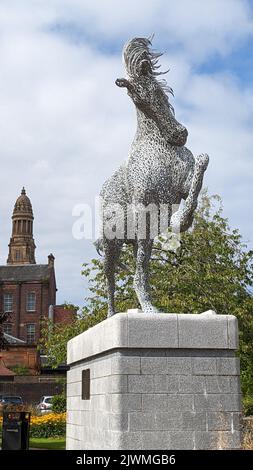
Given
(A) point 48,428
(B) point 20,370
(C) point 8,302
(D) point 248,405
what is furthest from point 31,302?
(D) point 248,405

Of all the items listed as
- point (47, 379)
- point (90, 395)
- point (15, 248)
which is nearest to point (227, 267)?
point (90, 395)

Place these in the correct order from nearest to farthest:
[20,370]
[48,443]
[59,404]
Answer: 1. [48,443]
2. [59,404]
3. [20,370]

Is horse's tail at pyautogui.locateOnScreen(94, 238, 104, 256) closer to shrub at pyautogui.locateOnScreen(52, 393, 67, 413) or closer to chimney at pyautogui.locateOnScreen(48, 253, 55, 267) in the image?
shrub at pyautogui.locateOnScreen(52, 393, 67, 413)

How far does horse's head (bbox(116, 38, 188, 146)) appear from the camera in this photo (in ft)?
26.0

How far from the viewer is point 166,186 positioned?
7.71 metres

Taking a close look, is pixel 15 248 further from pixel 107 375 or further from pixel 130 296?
pixel 107 375

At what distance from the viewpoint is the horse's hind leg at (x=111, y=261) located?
27.8ft

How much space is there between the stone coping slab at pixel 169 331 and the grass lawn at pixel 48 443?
30.0ft

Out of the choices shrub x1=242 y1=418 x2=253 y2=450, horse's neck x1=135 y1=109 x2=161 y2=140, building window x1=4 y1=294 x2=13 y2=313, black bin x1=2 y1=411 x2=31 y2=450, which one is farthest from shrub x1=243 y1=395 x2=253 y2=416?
building window x1=4 y1=294 x2=13 y2=313

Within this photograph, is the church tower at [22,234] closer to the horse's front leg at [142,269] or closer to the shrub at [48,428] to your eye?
the shrub at [48,428]

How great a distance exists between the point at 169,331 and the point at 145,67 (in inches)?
134

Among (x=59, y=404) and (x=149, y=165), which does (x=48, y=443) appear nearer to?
(x=59, y=404)

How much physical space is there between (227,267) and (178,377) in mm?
14744

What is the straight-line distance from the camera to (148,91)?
7941mm
